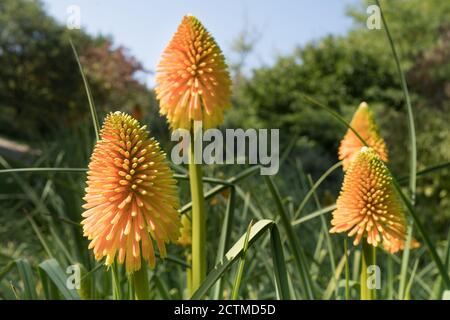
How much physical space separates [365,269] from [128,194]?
802 mm

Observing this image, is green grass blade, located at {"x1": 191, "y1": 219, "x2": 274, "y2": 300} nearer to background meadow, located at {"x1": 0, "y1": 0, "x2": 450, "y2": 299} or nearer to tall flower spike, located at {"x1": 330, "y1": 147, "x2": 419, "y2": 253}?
tall flower spike, located at {"x1": 330, "y1": 147, "x2": 419, "y2": 253}

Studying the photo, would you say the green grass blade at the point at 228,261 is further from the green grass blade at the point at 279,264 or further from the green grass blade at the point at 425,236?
the green grass blade at the point at 425,236

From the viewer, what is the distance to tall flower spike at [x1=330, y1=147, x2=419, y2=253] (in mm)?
1484

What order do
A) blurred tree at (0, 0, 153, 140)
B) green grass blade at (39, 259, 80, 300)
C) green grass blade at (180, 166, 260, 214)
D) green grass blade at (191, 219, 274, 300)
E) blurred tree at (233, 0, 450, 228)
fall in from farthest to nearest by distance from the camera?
blurred tree at (0, 0, 153, 140) → blurred tree at (233, 0, 450, 228) → green grass blade at (180, 166, 260, 214) → green grass blade at (39, 259, 80, 300) → green grass blade at (191, 219, 274, 300)

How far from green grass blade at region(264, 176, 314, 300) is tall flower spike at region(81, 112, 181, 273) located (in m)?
0.36

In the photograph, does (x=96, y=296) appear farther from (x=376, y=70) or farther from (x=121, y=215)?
(x=376, y=70)

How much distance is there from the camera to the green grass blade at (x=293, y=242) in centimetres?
144

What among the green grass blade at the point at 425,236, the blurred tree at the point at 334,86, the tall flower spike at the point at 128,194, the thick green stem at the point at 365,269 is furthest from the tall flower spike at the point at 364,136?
the blurred tree at the point at 334,86

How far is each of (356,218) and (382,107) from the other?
11.8m

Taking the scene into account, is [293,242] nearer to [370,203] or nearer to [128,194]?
[370,203]

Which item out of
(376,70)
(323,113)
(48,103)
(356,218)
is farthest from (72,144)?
(48,103)

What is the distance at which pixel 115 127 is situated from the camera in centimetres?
114

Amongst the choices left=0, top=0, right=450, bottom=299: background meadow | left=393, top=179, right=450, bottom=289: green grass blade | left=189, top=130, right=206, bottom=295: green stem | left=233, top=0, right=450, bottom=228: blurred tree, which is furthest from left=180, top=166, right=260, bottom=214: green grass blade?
left=233, top=0, right=450, bottom=228: blurred tree

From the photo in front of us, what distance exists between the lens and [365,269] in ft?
5.21
